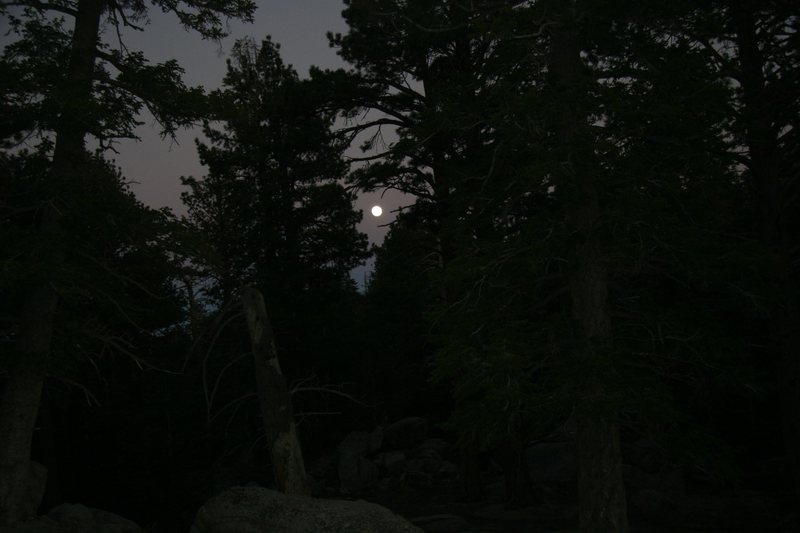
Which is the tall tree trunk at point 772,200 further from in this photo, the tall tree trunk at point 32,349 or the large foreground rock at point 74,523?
the large foreground rock at point 74,523

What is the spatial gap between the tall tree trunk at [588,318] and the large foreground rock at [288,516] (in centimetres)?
254

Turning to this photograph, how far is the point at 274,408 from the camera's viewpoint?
10.8 metres

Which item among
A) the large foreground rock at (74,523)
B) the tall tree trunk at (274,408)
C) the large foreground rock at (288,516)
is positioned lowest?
the large foreground rock at (74,523)

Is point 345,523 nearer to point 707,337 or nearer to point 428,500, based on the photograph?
point 707,337

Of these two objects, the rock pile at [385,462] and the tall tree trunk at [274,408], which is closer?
the tall tree trunk at [274,408]

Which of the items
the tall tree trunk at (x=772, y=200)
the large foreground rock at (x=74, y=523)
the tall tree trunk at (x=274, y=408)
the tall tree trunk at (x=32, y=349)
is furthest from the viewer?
the large foreground rock at (x=74, y=523)

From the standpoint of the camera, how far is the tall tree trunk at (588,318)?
30.6 feet

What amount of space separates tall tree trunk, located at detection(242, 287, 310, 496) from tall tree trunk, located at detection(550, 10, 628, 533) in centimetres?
Result: 416

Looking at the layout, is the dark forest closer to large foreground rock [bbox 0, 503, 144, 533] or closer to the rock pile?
large foreground rock [bbox 0, 503, 144, 533]

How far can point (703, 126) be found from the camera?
10.7 meters

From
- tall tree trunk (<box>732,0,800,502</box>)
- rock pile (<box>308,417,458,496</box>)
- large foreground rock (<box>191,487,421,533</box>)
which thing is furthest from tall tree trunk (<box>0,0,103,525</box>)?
Result: rock pile (<box>308,417,458,496</box>)

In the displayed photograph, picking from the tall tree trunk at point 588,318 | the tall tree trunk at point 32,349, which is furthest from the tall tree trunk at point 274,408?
the tall tree trunk at point 588,318

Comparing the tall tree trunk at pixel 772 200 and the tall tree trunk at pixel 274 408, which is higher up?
the tall tree trunk at pixel 772 200

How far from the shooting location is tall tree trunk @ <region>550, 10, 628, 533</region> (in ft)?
30.6
